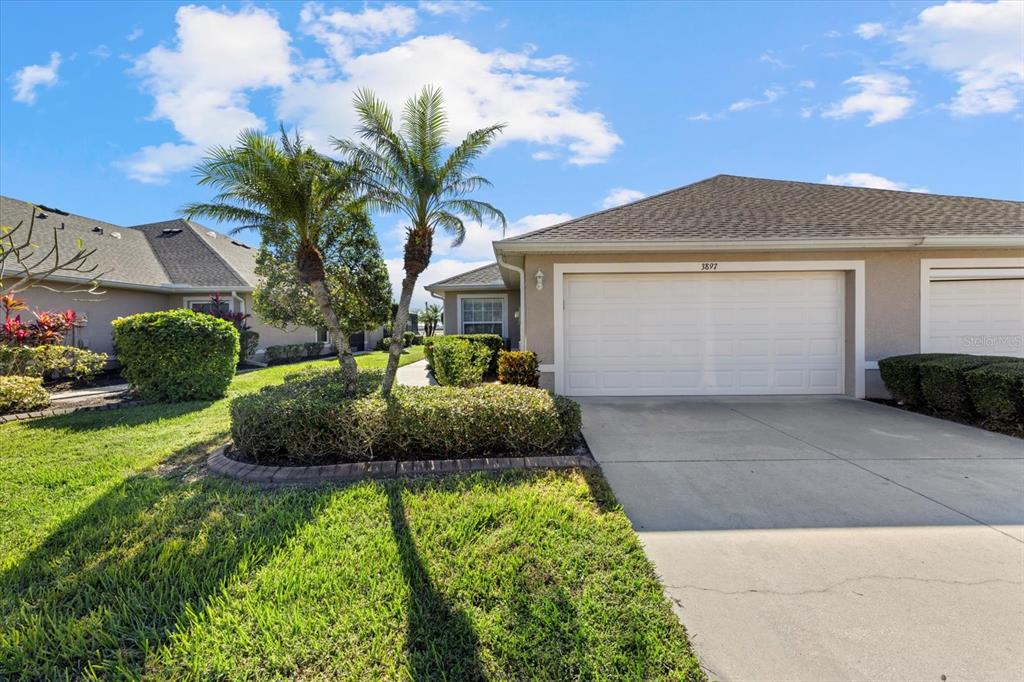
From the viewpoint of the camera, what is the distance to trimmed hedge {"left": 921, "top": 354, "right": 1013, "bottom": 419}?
6.21 meters

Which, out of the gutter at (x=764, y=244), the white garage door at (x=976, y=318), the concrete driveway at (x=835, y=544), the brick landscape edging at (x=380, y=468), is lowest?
the concrete driveway at (x=835, y=544)

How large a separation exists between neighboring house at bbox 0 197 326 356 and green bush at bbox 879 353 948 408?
17.3 m

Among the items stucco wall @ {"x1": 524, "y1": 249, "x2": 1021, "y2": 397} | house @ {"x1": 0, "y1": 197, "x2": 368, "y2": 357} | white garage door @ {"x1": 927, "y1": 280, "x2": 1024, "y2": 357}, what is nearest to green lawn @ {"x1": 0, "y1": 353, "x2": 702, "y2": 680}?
stucco wall @ {"x1": 524, "y1": 249, "x2": 1021, "y2": 397}

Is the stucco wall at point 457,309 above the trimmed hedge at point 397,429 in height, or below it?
above

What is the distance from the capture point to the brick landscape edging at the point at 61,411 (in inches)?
268

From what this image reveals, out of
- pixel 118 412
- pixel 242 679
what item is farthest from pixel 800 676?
pixel 118 412

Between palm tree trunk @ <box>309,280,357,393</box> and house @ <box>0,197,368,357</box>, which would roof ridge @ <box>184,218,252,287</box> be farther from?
palm tree trunk @ <box>309,280,357,393</box>

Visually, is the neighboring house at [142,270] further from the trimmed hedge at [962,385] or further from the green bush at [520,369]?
the trimmed hedge at [962,385]

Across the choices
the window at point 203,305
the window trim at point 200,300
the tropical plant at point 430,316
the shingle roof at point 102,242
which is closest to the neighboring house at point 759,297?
the window at point 203,305

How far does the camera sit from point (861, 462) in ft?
15.1

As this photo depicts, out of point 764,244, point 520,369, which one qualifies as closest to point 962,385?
point 764,244

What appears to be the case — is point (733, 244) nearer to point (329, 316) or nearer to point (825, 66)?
point (825, 66)

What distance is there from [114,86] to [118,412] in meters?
6.13

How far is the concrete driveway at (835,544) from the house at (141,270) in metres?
14.1
